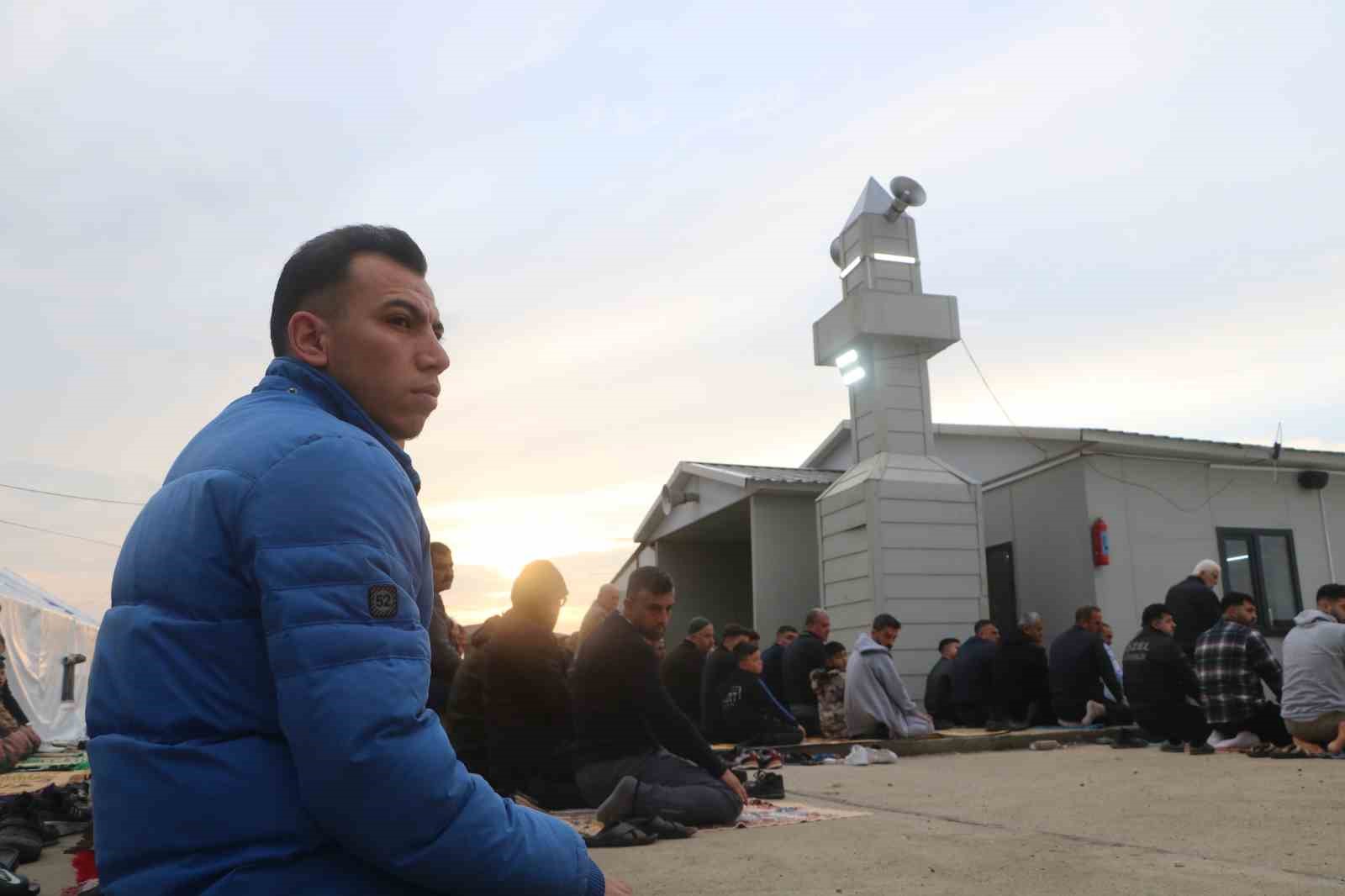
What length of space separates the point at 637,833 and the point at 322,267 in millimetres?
4333

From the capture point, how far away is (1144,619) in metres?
10.1

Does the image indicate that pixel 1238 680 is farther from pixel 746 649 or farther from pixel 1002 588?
pixel 1002 588

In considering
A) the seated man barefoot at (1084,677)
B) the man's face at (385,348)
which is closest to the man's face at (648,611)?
the man's face at (385,348)

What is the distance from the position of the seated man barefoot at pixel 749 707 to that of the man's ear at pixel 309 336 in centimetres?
933

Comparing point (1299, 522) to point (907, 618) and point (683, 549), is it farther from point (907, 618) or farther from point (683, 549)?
point (683, 549)

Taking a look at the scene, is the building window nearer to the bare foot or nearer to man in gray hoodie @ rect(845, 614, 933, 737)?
man in gray hoodie @ rect(845, 614, 933, 737)

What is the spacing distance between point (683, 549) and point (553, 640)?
15.8 metres

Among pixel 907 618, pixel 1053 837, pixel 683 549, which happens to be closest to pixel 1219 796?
pixel 1053 837

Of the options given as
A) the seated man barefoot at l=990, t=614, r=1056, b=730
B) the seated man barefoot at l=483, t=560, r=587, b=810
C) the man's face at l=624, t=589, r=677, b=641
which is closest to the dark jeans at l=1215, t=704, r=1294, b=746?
the seated man barefoot at l=990, t=614, r=1056, b=730

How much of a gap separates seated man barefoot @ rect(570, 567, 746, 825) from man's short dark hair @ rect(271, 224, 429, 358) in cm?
441

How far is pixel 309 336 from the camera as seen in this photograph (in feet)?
5.02

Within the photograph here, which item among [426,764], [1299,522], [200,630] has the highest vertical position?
[1299,522]

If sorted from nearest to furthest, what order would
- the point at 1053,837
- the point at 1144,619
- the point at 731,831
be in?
the point at 1053,837
the point at 731,831
the point at 1144,619

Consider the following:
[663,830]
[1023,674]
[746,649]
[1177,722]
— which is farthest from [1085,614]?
[663,830]
